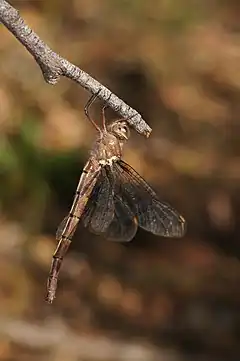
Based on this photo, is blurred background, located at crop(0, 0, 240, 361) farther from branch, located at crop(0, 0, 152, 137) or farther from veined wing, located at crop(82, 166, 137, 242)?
branch, located at crop(0, 0, 152, 137)

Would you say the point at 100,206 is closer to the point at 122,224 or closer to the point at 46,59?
the point at 122,224

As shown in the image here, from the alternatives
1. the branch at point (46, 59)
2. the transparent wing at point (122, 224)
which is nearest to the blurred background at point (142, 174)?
the transparent wing at point (122, 224)

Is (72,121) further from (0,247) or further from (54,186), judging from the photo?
(0,247)

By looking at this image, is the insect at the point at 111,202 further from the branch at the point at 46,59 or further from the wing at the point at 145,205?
the branch at the point at 46,59

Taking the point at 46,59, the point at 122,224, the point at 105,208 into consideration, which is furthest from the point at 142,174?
the point at 46,59

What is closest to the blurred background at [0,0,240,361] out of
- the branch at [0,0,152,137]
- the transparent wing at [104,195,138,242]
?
the transparent wing at [104,195,138,242]

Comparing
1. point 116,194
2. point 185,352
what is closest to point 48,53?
point 116,194
